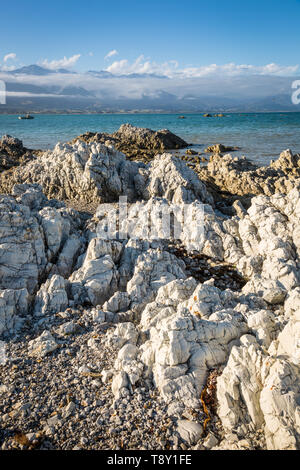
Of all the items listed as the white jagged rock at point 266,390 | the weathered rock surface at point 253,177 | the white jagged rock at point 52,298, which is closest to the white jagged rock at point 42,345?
the white jagged rock at point 52,298

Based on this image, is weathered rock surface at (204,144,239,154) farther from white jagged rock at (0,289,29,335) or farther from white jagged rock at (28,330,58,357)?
white jagged rock at (28,330,58,357)

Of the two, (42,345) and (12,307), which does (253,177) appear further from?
(42,345)

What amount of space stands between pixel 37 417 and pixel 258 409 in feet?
16.0

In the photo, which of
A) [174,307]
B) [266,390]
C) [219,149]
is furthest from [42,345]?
[219,149]

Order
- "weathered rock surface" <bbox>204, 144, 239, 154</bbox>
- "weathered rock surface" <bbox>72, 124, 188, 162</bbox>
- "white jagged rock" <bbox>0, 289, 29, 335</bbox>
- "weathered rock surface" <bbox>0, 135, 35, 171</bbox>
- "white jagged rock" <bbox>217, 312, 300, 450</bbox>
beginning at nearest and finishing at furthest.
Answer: "white jagged rock" <bbox>217, 312, 300, 450</bbox>, "white jagged rock" <bbox>0, 289, 29, 335</bbox>, "weathered rock surface" <bbox>0, 135, 35, 171</bbox>, "weathered rock surface" <bbox>204, 144, 239, 154</bbox>, "weathered rock surface" <bbox>72, 124, 188, 162</bbox>

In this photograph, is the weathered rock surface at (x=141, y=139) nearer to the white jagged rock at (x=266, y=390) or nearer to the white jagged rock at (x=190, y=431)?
the white jagged rock at (x=266, y=390)

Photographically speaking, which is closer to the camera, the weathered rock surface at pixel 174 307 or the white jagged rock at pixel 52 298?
the weathered rock surface at pixel 174 307

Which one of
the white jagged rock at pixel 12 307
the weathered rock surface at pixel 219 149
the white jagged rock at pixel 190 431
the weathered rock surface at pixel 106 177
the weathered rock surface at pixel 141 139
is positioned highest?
the weathered rock surface at pixel 141 139

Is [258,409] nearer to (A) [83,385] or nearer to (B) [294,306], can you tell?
(B) [294,306]

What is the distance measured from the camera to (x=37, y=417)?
7.55 m

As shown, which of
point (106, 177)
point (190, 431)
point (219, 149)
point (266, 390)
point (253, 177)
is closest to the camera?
point (266, 390)

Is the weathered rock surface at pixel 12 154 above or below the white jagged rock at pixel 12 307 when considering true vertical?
above

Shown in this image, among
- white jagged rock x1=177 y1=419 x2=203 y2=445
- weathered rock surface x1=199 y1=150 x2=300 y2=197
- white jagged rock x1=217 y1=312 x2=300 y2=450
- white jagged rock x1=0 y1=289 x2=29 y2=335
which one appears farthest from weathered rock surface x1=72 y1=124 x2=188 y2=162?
white jagged rock x1=177 y1=419 x2=203 y2=445

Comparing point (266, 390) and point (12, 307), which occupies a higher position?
point (266, 390)
